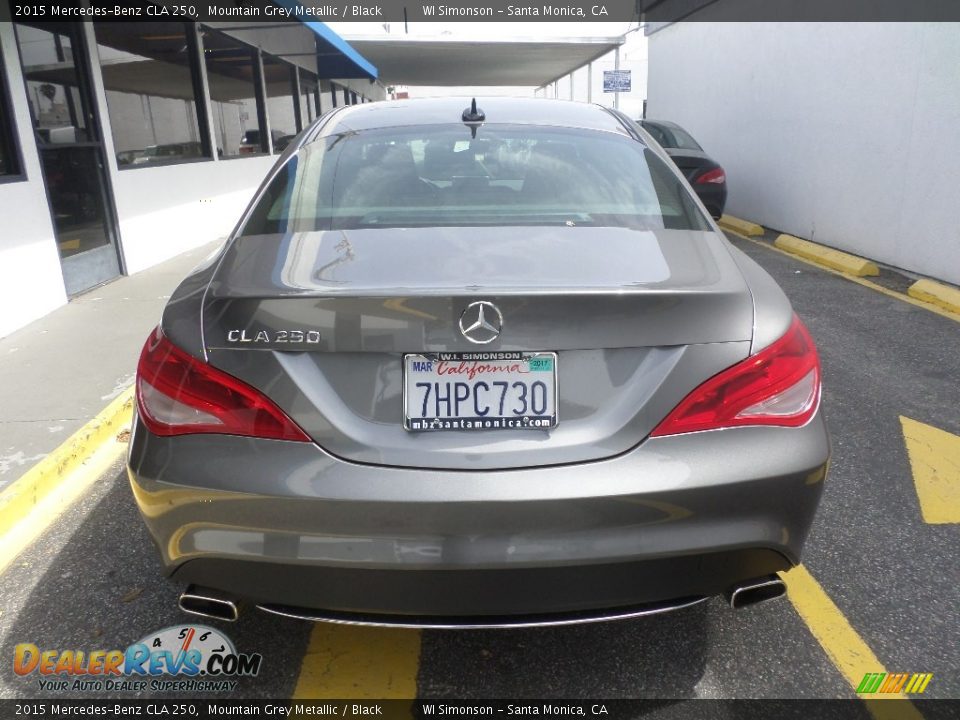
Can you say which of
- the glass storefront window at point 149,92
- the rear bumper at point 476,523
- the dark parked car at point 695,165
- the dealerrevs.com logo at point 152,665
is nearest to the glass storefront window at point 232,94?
the glass storefront window at point 149,92

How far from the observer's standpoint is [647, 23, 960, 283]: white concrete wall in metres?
7.19

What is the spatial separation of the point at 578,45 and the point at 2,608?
2615 cm

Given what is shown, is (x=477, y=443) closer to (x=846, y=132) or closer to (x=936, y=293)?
(x=936, y=293)

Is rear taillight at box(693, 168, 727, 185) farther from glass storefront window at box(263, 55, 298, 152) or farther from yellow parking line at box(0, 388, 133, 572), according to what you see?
glass storefront window at box(263, 55, 298, 152)

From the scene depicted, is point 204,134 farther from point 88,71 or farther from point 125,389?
point 125,389

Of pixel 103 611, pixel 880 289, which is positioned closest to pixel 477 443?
pixel 103 611

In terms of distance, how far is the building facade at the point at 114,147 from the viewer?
5688mm

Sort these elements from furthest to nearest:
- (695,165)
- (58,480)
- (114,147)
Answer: (695,165), (114,147), (58,480)

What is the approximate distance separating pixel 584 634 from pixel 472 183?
58.8 inches

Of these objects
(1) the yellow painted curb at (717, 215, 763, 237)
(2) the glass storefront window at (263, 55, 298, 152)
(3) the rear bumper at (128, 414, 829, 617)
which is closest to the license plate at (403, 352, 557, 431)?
(3) the rear bumper at (128, 414, 829, 617)

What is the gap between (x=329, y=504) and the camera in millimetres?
1729

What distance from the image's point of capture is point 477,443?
69.7 inches

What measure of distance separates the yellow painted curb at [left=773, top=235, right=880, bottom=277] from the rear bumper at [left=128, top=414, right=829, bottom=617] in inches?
276

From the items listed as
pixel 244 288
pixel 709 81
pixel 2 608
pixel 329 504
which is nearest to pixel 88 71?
pixel 2 608
